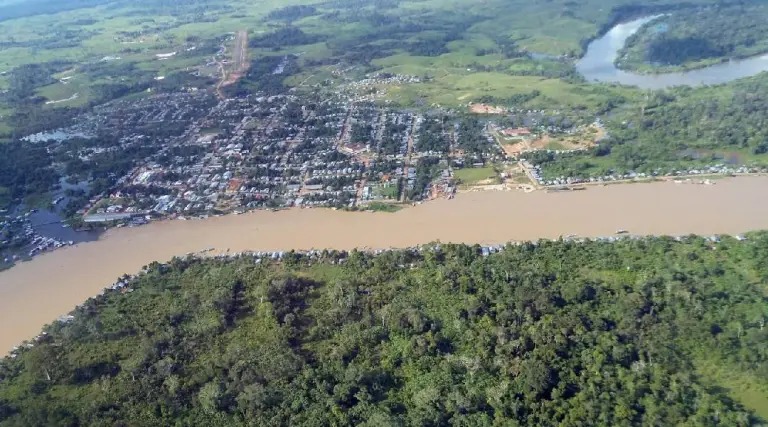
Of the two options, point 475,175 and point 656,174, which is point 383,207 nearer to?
point 475,175

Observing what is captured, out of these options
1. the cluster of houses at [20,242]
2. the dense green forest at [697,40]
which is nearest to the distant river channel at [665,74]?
the dense green forest at [697,40]

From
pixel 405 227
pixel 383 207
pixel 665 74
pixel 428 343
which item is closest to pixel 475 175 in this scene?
pixel 383 207

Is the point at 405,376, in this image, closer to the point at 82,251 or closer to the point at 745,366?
the point at 745,366

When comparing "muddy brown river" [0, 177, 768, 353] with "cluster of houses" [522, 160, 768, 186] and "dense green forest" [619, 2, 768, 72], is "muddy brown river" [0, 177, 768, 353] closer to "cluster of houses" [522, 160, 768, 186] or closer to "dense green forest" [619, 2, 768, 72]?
"cluster of houses" [522, 160, 768, 186]

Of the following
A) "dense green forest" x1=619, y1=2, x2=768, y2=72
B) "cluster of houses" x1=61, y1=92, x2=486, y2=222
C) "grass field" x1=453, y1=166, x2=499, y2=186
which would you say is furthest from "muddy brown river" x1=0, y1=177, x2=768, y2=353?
"dense green forest" x1=619, y1=2, x2=768, y2=72

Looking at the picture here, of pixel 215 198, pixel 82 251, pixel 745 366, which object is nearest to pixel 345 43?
pixel 215 198

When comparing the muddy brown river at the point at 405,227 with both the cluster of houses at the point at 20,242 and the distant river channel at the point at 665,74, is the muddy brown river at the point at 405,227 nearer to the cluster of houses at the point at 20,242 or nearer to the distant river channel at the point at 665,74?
the cluster of houses at the point at 20,242
